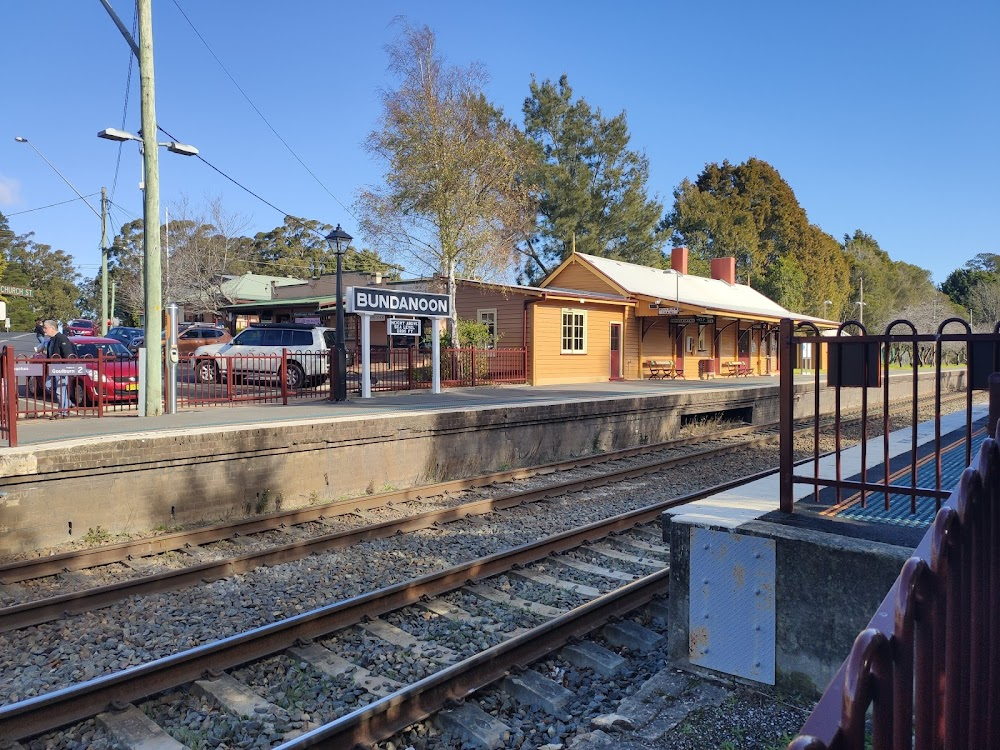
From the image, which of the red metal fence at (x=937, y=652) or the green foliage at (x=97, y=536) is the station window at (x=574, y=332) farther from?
the red metal fence at (x=937, y=652)

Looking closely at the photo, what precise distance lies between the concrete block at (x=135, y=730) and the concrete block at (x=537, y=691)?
1.89m

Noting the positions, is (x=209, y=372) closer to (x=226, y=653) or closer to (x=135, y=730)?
(x=226, y=653)

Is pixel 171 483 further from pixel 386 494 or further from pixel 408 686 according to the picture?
pixel 408 686

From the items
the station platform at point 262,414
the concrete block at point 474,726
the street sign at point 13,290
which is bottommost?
the concrete block at point 474,726

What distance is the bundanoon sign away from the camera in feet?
51.3

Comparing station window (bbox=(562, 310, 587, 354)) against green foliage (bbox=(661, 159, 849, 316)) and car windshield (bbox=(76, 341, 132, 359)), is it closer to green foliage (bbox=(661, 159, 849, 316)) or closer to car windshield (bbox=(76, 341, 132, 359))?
car windshield (bbox=(76, 341, 132, 359))

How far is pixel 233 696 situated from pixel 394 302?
12.5 m

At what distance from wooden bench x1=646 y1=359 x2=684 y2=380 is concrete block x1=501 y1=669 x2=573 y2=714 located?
961 inches

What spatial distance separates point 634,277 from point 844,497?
89.5 ft

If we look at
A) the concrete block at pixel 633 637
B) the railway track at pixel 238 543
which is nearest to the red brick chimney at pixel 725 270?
the railway track at pixel 238 543

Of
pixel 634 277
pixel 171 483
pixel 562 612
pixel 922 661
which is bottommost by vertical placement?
pixel 562 612

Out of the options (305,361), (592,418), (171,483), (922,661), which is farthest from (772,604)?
(305,361)

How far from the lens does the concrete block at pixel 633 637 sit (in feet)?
17.2

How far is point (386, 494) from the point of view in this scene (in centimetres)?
A: 988
